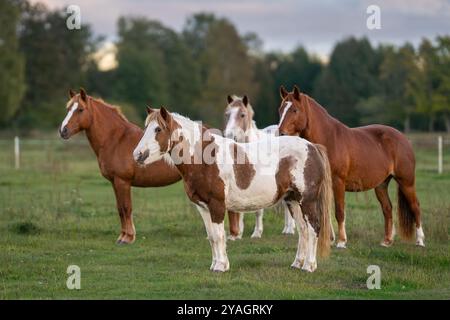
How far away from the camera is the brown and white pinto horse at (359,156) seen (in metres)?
10.5

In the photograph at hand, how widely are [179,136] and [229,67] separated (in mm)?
54286

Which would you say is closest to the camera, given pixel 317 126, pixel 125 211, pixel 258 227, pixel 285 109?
pixel 285 109

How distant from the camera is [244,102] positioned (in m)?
12.2

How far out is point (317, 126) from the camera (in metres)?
10.6

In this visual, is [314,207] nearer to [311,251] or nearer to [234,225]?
[311,251]

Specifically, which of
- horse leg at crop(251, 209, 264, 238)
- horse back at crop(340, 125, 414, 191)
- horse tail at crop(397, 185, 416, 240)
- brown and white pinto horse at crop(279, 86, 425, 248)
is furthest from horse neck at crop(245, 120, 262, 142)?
horse tail at crop(397, 185, 416, 240)

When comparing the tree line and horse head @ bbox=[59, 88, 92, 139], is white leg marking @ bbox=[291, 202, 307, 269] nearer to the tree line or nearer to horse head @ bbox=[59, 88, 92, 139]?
horse head @ bbox=[59, 88, 92, 139]

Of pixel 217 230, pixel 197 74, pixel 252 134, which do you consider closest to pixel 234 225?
pixel 252 134

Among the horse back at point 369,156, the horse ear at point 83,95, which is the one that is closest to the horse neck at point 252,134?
the horse back at point 369,156

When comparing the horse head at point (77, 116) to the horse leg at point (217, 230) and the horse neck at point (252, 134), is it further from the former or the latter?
the horse leg at point (217, 230)

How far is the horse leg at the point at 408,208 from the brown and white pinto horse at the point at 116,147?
12.1 ft

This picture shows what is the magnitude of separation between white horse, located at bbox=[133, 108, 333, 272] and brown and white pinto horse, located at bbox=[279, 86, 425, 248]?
169 centimetres

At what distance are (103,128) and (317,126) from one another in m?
3.59

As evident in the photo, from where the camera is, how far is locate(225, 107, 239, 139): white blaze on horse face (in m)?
11.9
